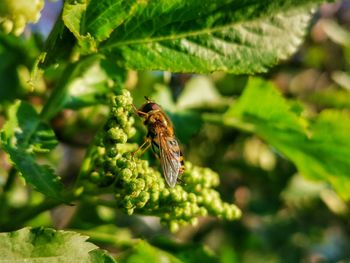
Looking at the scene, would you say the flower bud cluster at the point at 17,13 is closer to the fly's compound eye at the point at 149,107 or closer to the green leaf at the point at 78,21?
the green leaf at the point at 78,21

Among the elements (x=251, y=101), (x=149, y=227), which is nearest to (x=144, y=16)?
(x=251, y=101)

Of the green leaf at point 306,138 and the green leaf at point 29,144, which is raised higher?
the green leaf at point 29,144

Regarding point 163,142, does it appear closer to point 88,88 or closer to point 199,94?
point 88,88

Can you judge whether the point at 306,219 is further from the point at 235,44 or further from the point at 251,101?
the point at 235,44

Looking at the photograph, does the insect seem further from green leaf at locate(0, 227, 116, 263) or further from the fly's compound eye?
green leaf at locate(0, 227, 116, 263)

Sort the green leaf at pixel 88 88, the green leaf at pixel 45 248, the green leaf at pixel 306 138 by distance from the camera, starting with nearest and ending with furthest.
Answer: the green leaf at pixel 45 248 < the green leaf at pixel 88 88 < the green leaf at pixel 306 138

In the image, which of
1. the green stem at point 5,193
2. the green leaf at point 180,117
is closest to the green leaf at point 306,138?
the green leaf at point 180,117

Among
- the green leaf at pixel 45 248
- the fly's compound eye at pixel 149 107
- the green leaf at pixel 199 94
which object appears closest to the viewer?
the green leaf at pixel 45 248

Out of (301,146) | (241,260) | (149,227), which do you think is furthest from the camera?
(241,260)
